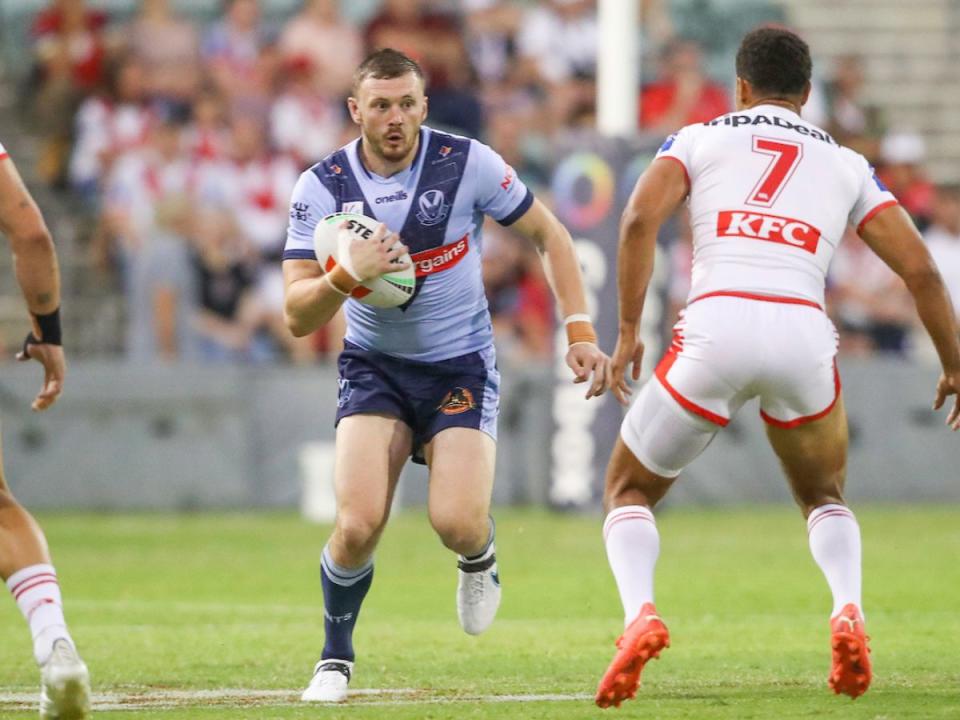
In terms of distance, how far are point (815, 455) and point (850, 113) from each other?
14.9 m

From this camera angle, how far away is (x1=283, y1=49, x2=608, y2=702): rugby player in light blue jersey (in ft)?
23.1

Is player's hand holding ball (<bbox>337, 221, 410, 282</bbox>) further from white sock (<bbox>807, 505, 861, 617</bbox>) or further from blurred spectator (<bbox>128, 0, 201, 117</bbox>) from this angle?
blurred spectator (<bbox>128, 0, 201, 117</bbox>)

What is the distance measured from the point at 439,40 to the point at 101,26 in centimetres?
345

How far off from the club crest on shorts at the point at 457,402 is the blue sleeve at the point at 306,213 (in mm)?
785

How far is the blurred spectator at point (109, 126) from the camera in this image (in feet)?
60.6

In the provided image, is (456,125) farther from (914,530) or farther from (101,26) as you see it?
(914,530)

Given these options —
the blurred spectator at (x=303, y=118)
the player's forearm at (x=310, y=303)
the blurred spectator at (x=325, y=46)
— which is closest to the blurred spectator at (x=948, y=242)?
the blurred spectator at (x=303, y=118)

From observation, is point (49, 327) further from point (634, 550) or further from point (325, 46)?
point (325, 46)

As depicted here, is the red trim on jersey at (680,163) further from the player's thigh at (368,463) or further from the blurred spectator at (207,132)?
the blurred spectator at (207,132)

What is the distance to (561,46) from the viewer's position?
66.7 feet

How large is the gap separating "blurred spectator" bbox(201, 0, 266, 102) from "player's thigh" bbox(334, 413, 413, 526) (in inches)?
485

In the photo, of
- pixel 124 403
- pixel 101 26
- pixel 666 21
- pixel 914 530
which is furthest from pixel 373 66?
pixel 666 21

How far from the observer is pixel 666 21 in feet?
70.2

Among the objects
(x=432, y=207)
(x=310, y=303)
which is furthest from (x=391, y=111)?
(x=310, y=303)
